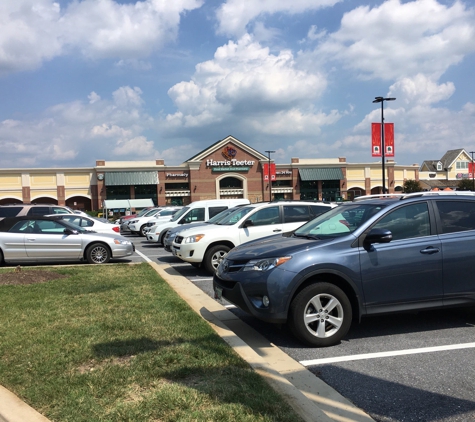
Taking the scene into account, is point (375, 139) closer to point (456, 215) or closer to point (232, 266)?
point (456, 215)

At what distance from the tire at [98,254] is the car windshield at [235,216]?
351 cm

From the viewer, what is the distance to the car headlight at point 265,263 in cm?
543

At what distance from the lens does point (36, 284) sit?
28.9 feet

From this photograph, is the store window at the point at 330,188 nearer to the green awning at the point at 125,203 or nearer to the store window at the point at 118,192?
the green awning at the point at 125,203

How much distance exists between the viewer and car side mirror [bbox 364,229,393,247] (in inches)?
211

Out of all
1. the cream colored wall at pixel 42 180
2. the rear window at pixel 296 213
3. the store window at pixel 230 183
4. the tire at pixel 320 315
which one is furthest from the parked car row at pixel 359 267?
the store window at pixel 230 183

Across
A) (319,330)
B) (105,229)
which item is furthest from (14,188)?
(319,330)

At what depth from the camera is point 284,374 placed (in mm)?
4496

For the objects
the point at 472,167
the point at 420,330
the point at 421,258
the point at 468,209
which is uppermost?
the point at 472,167

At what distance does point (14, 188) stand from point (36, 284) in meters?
57.2

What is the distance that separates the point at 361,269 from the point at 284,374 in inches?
66.9

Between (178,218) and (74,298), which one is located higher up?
(178,218)

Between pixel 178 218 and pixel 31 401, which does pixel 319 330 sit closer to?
pixel 31 401

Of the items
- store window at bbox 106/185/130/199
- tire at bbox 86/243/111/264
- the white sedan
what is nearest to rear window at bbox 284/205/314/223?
tire at bbox 86/243/111/264
